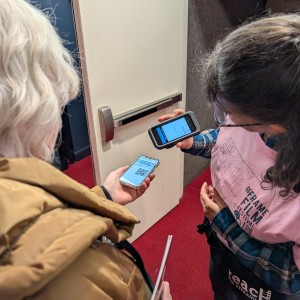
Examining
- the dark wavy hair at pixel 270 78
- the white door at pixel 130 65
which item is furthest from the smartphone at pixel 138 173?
the dark wavy hair at pixel 270 78

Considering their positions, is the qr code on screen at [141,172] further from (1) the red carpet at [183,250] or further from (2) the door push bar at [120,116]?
(1) the red carpet at [183,250]

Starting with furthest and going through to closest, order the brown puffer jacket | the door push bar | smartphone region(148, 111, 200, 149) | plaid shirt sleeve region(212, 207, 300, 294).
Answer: the door push bar → smartphone region(148, 111, 200, 149) → plaid shirt sleeve region(212, 207, 300, 294) → the brown puffer jacket

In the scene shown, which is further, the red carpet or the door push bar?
the red carpet

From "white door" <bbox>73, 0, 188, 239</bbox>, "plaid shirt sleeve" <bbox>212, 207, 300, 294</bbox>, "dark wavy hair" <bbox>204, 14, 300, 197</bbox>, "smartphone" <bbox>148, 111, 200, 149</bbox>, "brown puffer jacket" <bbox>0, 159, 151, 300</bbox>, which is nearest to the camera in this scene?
"brown puffer jacket" <bbox>0, 159, 151, 300</bbox>

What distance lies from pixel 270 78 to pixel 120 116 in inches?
30.1

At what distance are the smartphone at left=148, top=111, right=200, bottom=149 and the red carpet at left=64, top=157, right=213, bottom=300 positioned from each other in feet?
2.11

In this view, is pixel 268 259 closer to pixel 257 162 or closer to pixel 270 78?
pixel 257 162

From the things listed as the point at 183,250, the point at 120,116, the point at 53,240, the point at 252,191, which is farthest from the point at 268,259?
→ the point at 183,250

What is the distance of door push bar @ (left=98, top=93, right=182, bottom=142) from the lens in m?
1.14

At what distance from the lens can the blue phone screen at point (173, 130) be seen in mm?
884

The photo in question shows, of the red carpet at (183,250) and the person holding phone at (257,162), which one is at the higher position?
the person holding phone at (257,162)

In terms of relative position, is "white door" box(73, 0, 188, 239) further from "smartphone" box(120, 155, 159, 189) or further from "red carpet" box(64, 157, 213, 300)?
"smartphone" box(120, 155, 159, 189)

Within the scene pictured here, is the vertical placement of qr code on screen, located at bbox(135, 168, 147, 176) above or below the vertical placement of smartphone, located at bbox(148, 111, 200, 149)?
below

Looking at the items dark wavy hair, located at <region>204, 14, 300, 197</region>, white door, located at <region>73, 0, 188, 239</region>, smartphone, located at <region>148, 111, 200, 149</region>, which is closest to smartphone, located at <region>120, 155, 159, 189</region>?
smartphone, located at <region>148, 111, 200, 149</region>
